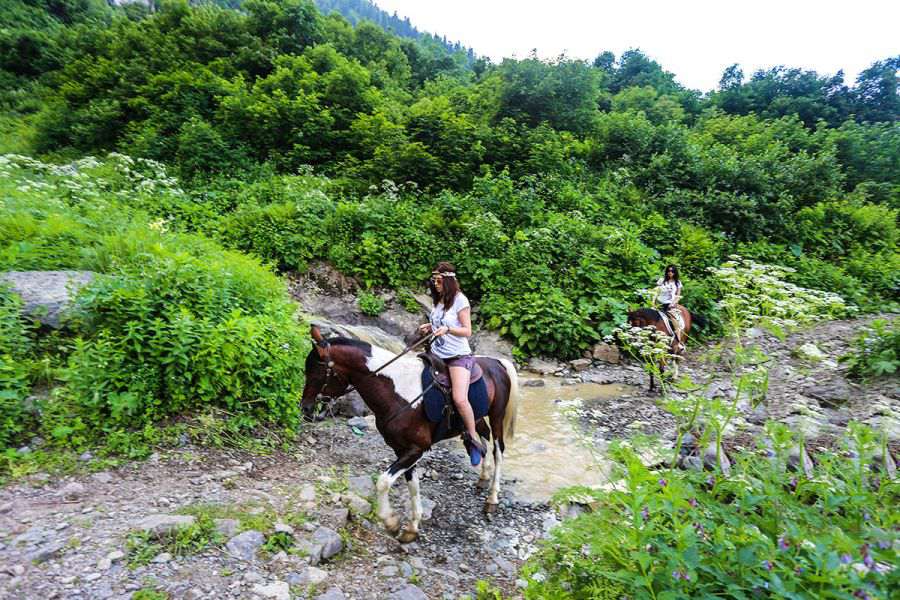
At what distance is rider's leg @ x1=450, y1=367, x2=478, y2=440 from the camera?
4.58 metres

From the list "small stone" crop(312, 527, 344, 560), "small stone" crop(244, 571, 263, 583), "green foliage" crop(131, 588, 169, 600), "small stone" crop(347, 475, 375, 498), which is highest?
"green foliage" crop(131, 588, 169, 600)

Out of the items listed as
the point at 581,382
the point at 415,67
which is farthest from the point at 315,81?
the point at 581,382

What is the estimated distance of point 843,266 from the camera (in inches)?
584

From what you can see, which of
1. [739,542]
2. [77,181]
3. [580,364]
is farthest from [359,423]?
[77,181]

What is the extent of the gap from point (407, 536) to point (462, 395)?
5.06ft

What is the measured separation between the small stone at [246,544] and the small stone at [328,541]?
18.5 inches

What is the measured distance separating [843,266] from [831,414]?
41.4 feet

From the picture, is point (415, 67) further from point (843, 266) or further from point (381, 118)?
point (843, 266)

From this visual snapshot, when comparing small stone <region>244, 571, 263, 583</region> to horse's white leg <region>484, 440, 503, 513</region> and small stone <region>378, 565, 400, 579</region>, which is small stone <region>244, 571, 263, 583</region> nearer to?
small stone <region>378, 565, 400, 579</region>

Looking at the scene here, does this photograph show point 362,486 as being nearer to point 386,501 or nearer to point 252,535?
point 386,501

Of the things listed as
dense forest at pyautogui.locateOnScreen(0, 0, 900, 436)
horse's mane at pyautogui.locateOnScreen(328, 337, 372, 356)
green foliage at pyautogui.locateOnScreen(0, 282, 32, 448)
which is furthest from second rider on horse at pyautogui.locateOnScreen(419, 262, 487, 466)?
dense forest at pyautogui.locateOnScreen(0, 0, 900, 436)

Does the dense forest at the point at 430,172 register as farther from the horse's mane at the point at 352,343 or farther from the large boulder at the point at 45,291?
the horse's mane at the point at 352,343

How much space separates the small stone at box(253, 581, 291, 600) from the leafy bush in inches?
72.0

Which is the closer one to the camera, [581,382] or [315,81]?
[581,382]
